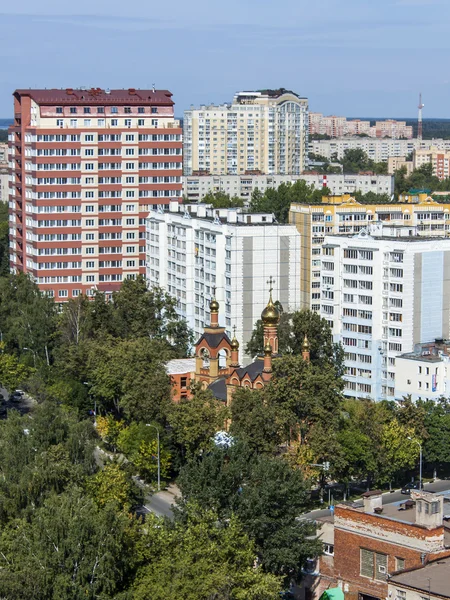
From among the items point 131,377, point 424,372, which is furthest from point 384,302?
point 131,377

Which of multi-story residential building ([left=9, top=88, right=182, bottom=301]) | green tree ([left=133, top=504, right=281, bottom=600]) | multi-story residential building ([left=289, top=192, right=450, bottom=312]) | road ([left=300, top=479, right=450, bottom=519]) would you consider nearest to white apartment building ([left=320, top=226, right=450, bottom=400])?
multi-story residential building ([left=289, top=192, right=450, bottom=312])

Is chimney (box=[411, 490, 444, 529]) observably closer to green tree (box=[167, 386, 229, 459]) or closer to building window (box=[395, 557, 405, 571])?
building window (box=[395, 557, 405, 571])

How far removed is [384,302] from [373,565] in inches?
1848

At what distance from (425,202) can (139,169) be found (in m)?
29.1

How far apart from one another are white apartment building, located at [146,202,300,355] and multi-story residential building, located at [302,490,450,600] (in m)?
51.5

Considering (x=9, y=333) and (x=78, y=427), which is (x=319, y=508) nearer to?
(x=78, y=427)

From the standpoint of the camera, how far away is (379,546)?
175 feet

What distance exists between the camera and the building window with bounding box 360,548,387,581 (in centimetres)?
5338

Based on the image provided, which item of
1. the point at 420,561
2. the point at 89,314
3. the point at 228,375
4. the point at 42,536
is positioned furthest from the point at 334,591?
the point at 89,314

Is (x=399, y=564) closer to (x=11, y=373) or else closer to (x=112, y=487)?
(x=112, y=487)

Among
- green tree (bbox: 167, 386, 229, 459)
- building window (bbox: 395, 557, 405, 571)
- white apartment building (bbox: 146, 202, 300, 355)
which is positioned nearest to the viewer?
building window (bbox: 395, 557, 405, 571)

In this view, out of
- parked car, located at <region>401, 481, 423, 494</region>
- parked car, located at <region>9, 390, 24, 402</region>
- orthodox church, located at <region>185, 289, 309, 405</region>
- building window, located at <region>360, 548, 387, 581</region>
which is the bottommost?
parked car, located at <region>401, 481, 423, 494</region>

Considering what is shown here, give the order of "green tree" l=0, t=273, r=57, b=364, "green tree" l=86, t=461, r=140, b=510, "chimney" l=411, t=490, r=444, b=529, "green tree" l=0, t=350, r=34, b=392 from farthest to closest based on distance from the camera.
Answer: "green tree" l=0, t=273, r=57, b=364
"green tree" l=0, t=350, r=34, b=392
"green tree" l=86, t=461, r=140, b=510
"chimney" l=411, t=490, r=444, b=529

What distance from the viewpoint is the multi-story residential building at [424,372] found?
9231 cm
